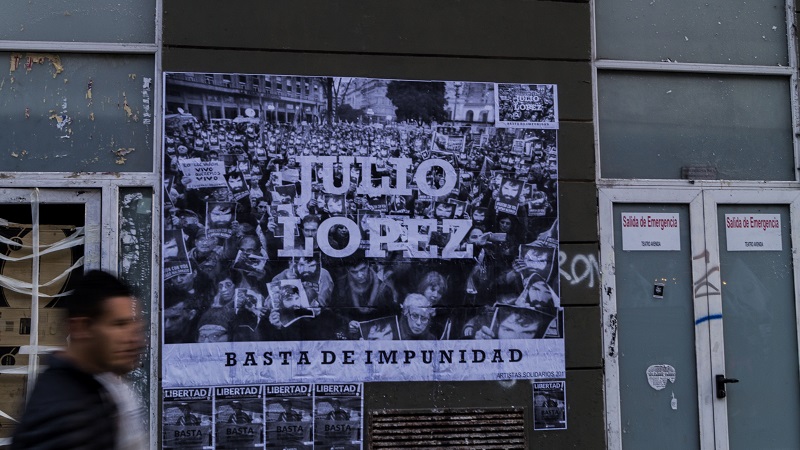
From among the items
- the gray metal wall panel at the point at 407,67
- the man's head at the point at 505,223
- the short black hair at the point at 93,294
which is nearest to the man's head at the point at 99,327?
the short black hair at the point at 93,294

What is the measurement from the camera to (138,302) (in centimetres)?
523

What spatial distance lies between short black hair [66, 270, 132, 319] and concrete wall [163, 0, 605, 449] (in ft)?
10.2

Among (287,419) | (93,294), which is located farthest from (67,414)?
(287,419)

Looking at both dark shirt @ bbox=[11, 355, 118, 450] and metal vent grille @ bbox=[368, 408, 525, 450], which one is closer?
dark shirt @ bbox=[11, 355, 118, 450]

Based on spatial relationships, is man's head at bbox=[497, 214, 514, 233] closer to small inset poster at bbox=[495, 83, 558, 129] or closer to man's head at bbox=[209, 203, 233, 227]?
small inset poster at bbox=[495, 83, 558, 129]

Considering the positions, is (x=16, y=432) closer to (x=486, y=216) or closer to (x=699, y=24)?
(x=486, y=216)

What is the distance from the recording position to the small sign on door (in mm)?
5938

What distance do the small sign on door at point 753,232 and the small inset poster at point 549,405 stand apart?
1.75 meters

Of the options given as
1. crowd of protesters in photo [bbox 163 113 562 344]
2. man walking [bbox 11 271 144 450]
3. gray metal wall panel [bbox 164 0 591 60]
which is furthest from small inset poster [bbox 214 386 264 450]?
man walking [bbox 11 271 144 450]

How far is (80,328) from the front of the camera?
2.48 meters

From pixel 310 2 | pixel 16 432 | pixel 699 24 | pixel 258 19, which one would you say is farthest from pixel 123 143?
pixel 699 24

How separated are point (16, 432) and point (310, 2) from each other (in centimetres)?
394

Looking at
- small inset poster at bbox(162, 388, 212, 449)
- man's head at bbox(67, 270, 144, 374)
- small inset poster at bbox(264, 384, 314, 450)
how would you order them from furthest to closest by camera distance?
small inset poster at bbox(264, 384, 314, 450) < small inset poster at bbox(162, 388, 212, 449) < man's head at bbox(67, 270, 144, 374)

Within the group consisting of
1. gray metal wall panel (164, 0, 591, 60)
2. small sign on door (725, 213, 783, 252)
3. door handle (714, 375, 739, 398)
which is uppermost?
gray metal wall panel (164, 0, 591, 60)
